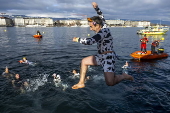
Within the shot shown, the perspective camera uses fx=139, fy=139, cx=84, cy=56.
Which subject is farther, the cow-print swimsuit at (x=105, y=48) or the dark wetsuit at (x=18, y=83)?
the dark wetsuit at (x=18, y=83)

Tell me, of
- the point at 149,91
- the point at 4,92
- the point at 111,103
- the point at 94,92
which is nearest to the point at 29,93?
the point at 4,92

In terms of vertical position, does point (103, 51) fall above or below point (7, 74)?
above

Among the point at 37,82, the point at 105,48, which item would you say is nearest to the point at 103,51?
the point at 105,48

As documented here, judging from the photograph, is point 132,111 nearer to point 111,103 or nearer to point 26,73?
point 111,103

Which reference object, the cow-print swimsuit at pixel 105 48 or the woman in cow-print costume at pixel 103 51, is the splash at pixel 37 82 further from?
the cow-print swimsuit at pixel 105 48

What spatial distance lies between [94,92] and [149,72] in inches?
310

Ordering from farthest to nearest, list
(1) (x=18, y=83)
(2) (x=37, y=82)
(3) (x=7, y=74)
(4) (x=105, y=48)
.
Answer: (3) (x=7, y=74)
(2) (x=37, y=82)
(1) (x=18, y=83)
(4) (x=105, y=48)

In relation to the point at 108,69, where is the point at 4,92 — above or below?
below

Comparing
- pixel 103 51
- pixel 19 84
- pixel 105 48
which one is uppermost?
pixel 105 48

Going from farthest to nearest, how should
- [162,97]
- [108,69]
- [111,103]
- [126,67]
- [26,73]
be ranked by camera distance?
[126,67] < [26,73] < [162,97] < [111,103] < [108,69]

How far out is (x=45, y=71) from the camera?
14.5 metres

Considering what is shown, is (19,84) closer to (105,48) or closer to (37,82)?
(37,82)

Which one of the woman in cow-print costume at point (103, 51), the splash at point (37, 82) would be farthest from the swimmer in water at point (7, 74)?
the woman in cow-print costume at point (103, 51)

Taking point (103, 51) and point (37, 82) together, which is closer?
point (103, 51)
